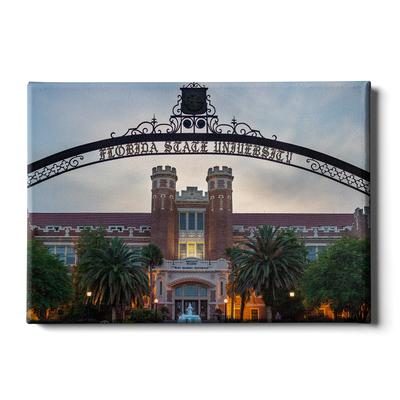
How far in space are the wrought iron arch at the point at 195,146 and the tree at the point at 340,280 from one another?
3.11m

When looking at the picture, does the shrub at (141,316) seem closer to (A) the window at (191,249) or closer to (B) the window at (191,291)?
(B) the window at (191,291)

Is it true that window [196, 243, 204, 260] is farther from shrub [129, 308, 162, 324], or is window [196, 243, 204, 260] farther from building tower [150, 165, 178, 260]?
shrub [129, 308, 162, 324]

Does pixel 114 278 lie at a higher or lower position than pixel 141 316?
higher

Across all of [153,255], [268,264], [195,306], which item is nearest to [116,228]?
[153,255]

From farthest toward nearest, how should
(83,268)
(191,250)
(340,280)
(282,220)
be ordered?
Answer: (191,250), (282,220), (83,268), (340,280)

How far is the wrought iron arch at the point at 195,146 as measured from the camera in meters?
11.0

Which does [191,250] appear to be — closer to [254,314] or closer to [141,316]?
[254,314]

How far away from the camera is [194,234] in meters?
36.2

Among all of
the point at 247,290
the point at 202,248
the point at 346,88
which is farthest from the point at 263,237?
the point at 346,88

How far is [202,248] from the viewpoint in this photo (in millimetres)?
36188

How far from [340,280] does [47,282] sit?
1279 cm

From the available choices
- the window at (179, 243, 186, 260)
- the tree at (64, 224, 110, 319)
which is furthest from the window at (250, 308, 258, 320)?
the tree at (64, 224, 110, 319)

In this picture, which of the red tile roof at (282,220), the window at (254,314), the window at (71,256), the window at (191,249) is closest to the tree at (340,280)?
the red tile roof at (282,220)

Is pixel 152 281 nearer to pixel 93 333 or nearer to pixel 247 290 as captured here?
pixel 247 290
